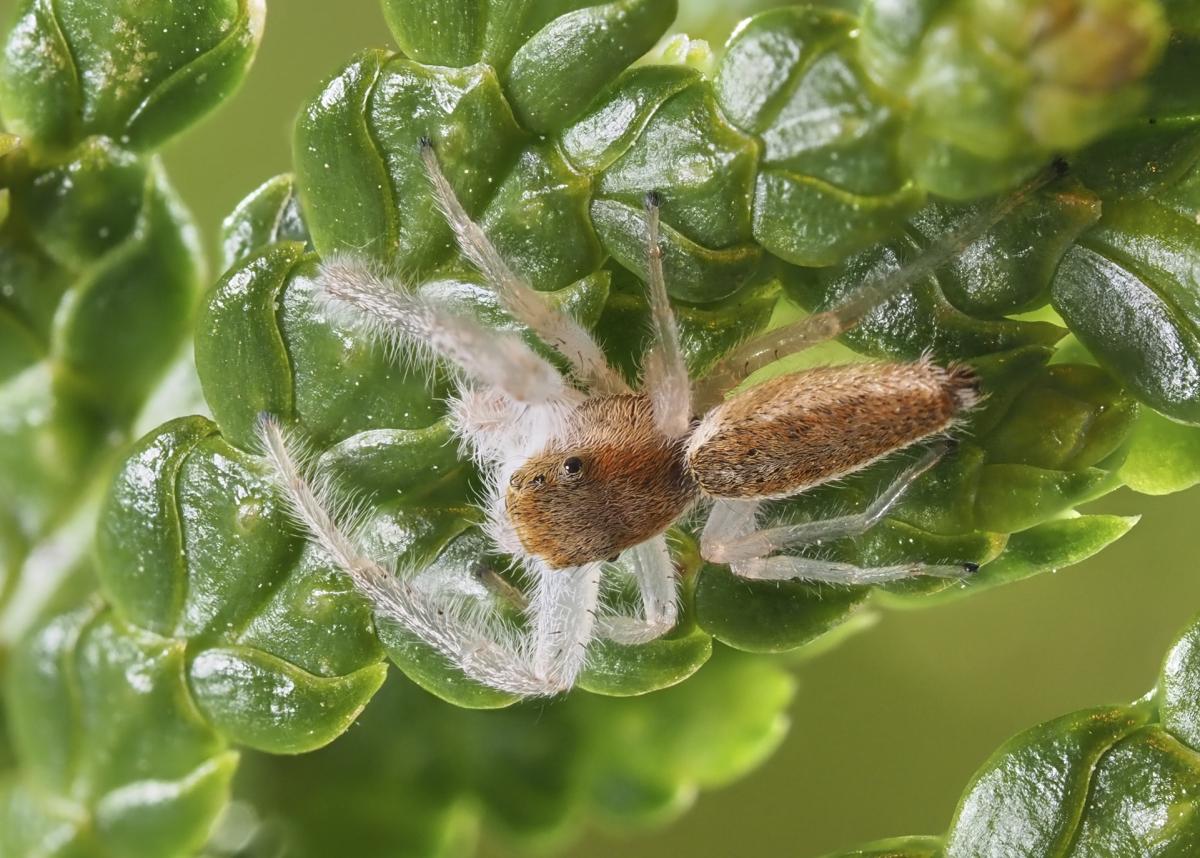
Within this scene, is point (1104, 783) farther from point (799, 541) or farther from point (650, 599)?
point (650, 599)

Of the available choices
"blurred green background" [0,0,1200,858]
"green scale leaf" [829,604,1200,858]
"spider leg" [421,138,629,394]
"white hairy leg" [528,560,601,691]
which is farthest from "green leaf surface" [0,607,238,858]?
"blurred green background" [0,0,1200,858]

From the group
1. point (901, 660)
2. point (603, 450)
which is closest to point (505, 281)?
point (603, 450)

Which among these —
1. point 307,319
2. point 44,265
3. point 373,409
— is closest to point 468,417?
point 373,409

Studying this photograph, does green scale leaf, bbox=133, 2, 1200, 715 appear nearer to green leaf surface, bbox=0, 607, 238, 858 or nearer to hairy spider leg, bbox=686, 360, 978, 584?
hairy spider leg, bbox=686, 360, 978, 584

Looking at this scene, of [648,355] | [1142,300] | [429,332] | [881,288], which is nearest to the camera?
[1142,300]

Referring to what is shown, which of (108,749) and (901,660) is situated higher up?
(108,749)

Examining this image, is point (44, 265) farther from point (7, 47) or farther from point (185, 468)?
point (185, 468)

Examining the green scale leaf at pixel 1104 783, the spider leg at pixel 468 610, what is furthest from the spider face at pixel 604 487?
the green scale leaf at pixel 1104 783
